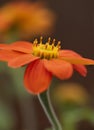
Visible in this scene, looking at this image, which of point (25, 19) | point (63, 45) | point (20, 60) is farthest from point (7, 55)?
point (63, 45)

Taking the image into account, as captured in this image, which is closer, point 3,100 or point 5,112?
point 5,112

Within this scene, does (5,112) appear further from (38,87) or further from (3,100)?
(38,87)

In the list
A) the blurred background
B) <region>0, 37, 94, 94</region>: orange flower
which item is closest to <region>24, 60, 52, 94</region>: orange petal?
<region>0, 37, 94, 94</region>: orange flower

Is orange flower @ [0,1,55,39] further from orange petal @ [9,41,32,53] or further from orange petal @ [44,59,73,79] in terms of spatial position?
orange petal @ [44,59,73,79]

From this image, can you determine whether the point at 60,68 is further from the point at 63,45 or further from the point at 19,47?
the point at 63,45

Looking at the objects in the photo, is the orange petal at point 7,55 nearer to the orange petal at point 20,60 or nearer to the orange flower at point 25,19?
the orange petal at point 20,60

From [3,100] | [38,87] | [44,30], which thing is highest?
[38,87]

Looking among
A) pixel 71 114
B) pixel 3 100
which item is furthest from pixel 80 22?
pixel 71 114
